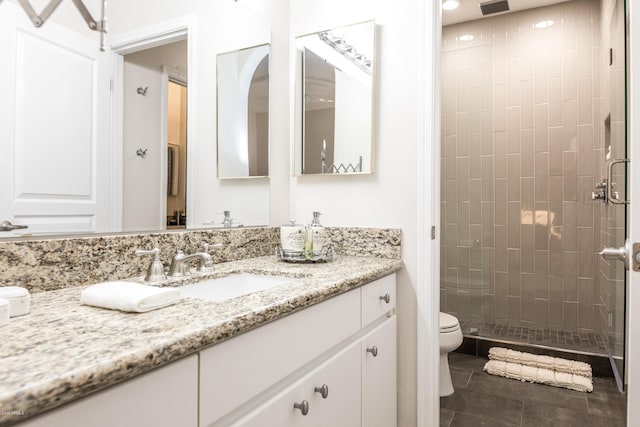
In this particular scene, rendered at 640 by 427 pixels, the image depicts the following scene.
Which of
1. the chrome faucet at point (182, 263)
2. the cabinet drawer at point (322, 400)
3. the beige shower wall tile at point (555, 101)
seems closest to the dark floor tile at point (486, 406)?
the cabinet drawer at point (322, 400)

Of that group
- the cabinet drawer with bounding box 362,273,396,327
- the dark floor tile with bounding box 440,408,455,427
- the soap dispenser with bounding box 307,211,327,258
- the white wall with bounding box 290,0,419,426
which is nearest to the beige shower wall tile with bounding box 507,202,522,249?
the dark floor tile with bounding box 440,408,455,427

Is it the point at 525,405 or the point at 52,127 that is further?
the point at 525,405

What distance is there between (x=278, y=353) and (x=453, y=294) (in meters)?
2.71

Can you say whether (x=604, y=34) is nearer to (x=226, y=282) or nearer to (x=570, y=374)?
(x=570, y=374)

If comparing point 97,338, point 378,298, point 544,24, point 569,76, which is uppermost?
point 544,24

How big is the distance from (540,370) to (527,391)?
268 millimetres

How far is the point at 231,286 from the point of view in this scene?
1425 millimetres

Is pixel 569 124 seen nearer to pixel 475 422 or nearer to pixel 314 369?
pixel 475 422

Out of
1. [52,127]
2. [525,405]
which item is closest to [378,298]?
[52,127]

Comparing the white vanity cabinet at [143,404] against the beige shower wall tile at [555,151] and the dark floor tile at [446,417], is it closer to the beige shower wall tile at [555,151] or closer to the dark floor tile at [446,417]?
the dark floor tile at [446,417]

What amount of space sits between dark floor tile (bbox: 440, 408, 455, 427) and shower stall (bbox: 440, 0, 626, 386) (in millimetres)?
979

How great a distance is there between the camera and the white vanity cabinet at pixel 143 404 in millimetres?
528

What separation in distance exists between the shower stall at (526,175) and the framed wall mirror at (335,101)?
1.75m

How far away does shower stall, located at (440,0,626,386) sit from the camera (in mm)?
3023
